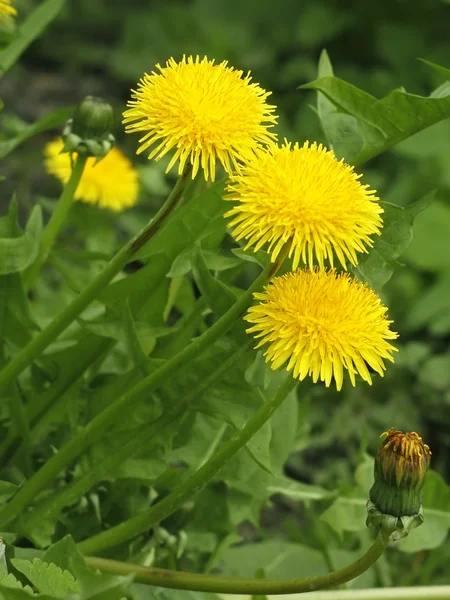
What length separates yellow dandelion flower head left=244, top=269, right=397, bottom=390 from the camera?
0.72 m

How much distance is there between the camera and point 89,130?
39.8 inches

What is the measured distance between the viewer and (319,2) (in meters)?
2.87

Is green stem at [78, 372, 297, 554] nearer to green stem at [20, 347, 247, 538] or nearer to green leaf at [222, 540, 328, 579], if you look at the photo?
green stem at [20, 347, 247, 538]

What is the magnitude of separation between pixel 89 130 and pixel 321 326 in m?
0.40

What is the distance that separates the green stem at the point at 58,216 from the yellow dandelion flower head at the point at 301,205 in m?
0.29

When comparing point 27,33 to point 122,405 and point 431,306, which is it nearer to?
point 122,405

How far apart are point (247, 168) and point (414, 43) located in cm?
212

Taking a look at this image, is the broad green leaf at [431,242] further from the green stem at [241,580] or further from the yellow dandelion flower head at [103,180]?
the green stem at [241,580]

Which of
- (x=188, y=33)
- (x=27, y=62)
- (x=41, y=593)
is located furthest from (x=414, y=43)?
(x=41, y=593)

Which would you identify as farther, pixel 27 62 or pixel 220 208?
pixel 27 62

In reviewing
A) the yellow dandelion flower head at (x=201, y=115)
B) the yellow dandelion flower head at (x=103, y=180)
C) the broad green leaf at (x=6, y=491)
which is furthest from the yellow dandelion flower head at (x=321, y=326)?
the yellow dandelion flower head at (x=103, y=180)

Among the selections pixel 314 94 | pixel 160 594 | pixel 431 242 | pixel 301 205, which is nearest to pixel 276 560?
pixel 160 594

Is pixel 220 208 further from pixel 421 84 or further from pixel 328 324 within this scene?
pixel 421 84

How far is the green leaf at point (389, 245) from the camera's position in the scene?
0.90 meters
